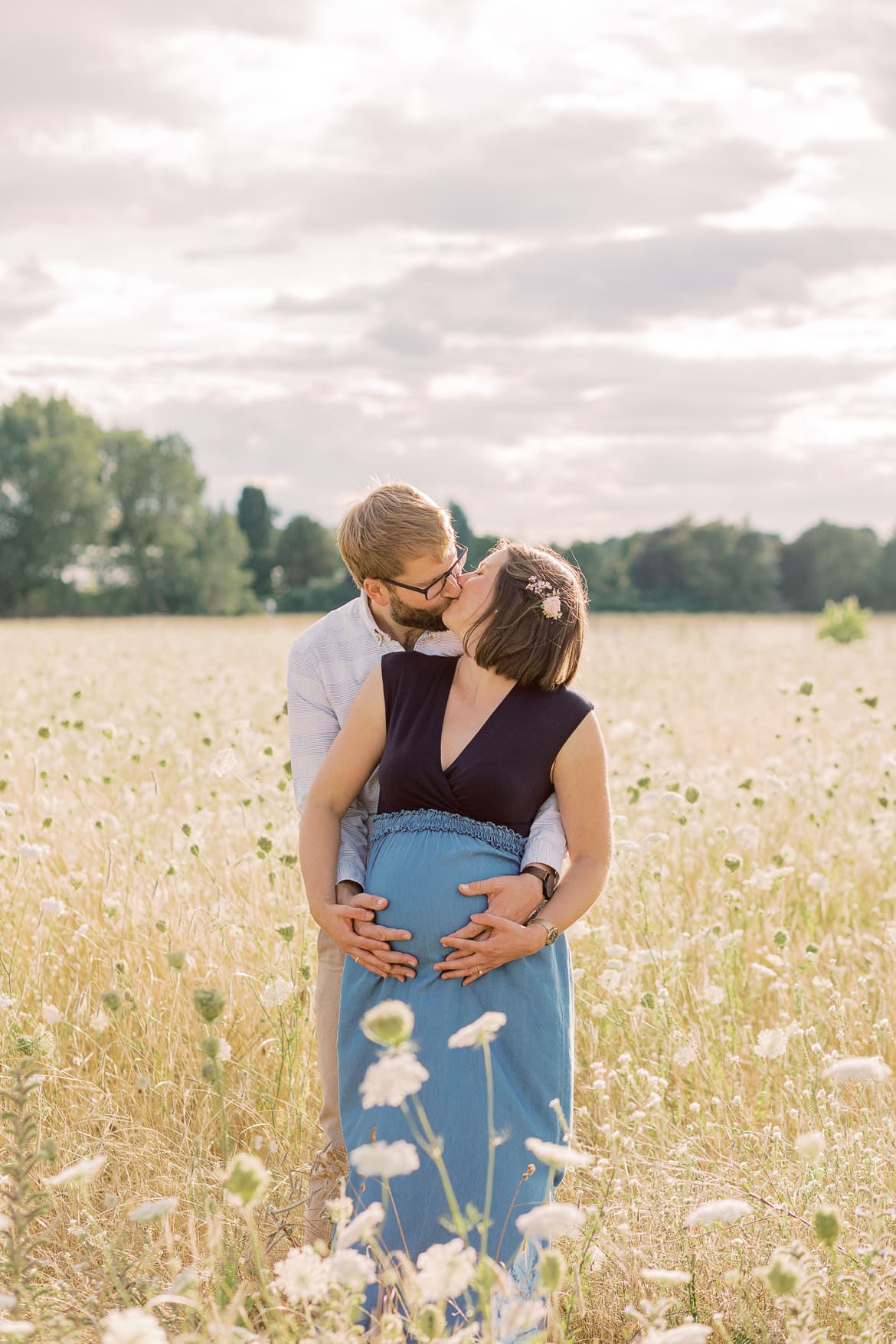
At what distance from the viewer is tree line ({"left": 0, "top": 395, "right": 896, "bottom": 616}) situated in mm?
69375

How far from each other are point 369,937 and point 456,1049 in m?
0.34

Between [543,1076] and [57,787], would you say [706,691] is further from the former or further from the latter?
[543,1076]

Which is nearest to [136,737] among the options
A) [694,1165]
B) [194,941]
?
[194,941]

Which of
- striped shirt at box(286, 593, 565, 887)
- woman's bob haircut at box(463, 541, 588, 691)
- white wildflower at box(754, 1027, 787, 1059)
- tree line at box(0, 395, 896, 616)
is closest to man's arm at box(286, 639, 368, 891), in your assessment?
striped shirt at box(286, 593, 565, 887)

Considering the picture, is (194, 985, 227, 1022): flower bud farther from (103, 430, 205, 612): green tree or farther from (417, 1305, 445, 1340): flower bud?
(103, 430, 205, 612): green tree

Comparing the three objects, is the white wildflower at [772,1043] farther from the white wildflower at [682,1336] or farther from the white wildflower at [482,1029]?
the white wildflower at [482,1029]

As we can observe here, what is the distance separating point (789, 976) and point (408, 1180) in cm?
213

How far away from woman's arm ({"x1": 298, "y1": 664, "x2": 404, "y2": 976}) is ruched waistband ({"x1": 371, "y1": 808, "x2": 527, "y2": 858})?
22cm

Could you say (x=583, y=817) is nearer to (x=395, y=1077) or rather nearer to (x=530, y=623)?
(x=530, y=623)

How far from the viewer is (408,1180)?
2752 millimetres

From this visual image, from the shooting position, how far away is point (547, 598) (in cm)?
297

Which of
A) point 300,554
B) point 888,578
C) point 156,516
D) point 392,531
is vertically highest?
point 156,516

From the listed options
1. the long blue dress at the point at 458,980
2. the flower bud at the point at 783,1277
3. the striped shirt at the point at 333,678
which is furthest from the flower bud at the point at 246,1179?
the striped shirt at the point at 333,678

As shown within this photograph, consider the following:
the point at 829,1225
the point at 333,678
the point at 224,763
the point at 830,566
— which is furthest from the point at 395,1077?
the point at 830,566
